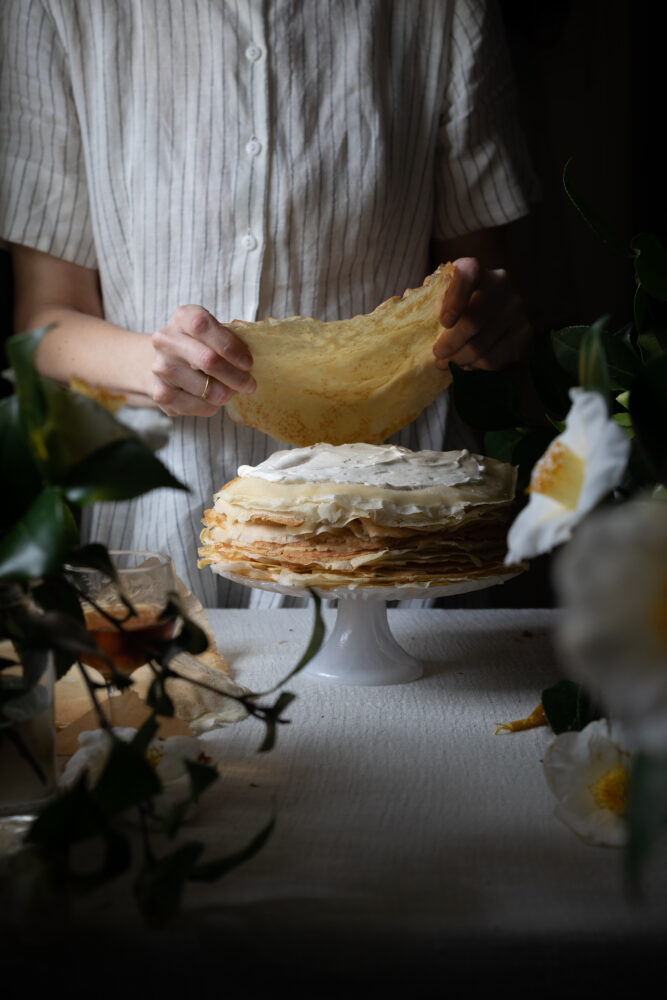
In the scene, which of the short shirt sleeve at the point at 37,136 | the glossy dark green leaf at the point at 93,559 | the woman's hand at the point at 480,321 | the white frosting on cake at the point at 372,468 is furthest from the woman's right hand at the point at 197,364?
the glossy dark green leaf at the point at 93,559

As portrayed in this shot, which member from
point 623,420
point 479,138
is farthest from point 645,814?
point 479,138

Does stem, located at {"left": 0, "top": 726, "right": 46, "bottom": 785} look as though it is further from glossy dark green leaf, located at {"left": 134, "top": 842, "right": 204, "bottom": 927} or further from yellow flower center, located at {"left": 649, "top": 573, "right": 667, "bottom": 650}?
yellow flower center, located at {"left": 649, "top": 573, "right": 667, "bottom": 650}

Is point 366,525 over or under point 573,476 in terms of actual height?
under

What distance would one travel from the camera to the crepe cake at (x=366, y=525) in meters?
0.83

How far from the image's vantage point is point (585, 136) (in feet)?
7.92

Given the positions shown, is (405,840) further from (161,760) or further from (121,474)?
(121,474)

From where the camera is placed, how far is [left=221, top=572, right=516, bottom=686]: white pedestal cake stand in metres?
0.85

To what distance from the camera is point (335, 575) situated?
835mm

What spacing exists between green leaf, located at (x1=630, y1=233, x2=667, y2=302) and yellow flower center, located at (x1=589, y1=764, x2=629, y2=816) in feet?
1.09

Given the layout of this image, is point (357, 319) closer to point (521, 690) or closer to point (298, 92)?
point (521, 690)

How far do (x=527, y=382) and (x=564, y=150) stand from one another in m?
0.64

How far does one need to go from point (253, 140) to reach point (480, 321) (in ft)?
1.62

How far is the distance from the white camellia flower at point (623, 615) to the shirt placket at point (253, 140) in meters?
1.12

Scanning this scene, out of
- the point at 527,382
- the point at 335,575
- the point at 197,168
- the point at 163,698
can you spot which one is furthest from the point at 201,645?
the point at 527,382
